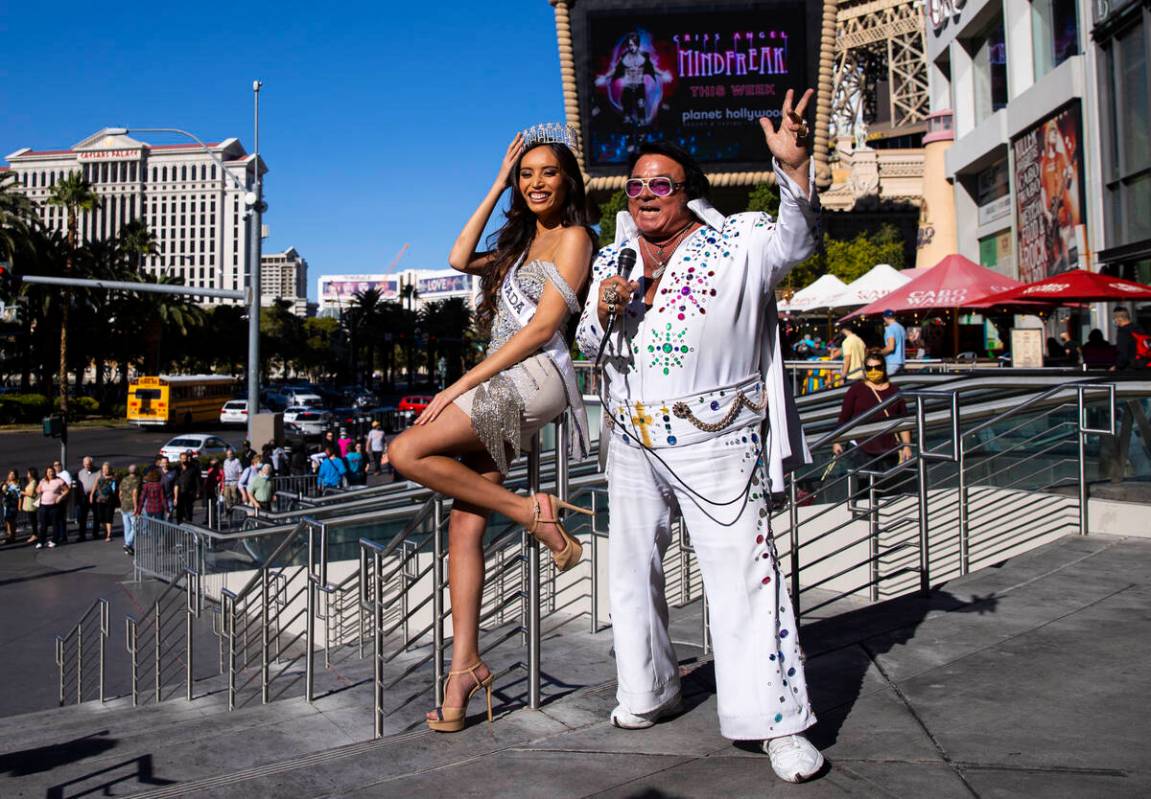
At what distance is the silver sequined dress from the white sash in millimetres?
13

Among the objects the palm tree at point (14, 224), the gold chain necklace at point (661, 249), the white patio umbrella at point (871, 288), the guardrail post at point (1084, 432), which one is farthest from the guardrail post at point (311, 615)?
the palm tree at point (14, 224)

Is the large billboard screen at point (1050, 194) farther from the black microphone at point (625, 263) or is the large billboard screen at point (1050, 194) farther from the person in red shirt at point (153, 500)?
the black microphone at point (625, 263)

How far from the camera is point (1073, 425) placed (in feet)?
23.3

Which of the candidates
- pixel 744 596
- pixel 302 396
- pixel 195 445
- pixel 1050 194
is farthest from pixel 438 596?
pixel 302 396

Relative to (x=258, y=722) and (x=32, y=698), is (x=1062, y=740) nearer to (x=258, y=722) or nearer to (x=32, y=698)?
(x=258, y=722)

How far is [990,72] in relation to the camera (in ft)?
118

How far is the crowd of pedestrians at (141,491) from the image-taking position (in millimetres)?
19266

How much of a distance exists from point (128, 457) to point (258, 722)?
31047mm

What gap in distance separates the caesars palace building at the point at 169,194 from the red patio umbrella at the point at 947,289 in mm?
149169

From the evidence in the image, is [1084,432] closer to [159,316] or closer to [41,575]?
[41,575]

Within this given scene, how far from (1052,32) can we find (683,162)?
2921 cm

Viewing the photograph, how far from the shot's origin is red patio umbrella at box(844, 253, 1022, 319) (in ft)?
50.4

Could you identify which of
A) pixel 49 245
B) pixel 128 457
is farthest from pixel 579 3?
pixel 49 245

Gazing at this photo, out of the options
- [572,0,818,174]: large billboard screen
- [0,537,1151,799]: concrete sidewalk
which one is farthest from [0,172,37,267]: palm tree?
[0,537,1151,799]: concrete sidewalk
